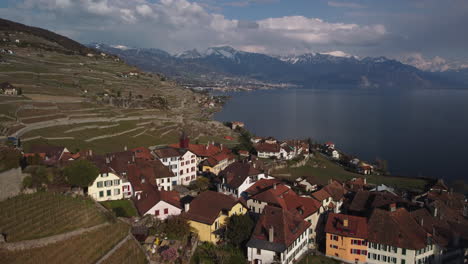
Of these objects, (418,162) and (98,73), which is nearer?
(418,162)

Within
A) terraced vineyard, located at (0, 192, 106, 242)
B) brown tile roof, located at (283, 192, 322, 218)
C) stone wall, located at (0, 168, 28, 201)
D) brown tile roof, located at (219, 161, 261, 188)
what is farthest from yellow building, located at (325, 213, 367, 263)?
stone wall, located at (0, 168, 28, 201)

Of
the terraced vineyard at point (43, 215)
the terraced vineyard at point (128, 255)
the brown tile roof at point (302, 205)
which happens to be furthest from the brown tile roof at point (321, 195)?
the terraced vineyard at point (43, 215)

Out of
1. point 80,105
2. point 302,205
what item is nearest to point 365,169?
point 302,205

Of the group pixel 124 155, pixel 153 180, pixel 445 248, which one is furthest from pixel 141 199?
pixel 445 248

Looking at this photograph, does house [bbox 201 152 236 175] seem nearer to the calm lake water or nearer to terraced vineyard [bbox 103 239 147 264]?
terraced vineyard [bbox 103 239 147 264]

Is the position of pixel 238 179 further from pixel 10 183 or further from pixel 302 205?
pixel 10 183

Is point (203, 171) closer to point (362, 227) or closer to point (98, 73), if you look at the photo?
point (362, 227)

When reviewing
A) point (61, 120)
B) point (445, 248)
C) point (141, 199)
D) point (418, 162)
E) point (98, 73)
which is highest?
point (98, 73)
